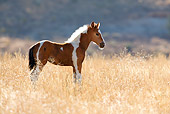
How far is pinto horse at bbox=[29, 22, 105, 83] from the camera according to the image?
7281 millimetres

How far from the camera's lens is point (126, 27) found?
3538cm

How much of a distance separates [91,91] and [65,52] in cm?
125

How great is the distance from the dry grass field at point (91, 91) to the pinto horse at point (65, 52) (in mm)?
241

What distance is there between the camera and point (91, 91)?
6.71 metres

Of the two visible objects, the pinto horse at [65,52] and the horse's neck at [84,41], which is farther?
the horse's neck at [84,41]

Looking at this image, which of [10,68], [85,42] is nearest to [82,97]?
[85,42]

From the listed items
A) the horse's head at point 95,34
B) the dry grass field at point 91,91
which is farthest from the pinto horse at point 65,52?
the dry grass field at point 91,91

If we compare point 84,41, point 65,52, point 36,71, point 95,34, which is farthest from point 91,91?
point 95,34

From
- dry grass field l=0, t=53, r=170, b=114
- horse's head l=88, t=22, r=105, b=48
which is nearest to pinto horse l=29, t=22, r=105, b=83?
horse's head l=88, t=22, r=105, b=48

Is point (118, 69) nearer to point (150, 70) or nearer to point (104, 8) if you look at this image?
point (150, 70)

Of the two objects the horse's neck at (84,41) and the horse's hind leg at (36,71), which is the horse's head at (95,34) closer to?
the horse's neck at (84,41)

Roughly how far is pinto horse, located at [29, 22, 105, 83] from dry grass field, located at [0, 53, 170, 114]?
241mm

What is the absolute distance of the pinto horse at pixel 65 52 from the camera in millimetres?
7281

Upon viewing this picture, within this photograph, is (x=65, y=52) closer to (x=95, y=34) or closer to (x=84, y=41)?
(x=84, y=41)
